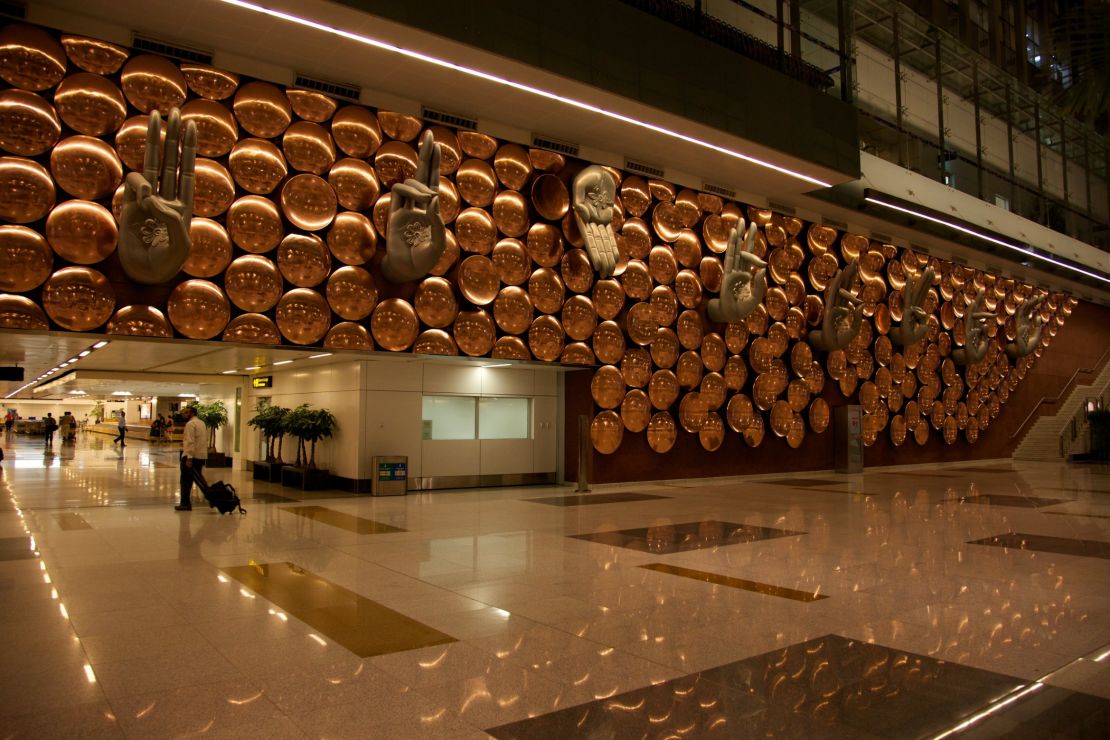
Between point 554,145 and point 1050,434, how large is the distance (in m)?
21.4

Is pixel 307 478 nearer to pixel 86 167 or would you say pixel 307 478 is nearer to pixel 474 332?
pixel 474 332

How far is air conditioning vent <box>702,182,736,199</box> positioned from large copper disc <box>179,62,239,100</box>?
382 inches

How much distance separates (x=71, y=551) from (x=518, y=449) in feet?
29.2

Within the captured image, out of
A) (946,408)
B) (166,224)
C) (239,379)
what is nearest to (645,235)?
(166,224)

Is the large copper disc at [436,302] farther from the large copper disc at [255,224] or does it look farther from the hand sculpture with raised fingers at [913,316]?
the hand sculpture with raised fingers at [913,316]

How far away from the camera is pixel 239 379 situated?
1947 centimetres

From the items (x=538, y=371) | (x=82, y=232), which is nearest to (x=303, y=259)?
(x=82, y=232)

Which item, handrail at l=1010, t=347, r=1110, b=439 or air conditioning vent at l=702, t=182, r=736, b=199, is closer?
air conditioning vent at l=702, t=182, r=736, b=199

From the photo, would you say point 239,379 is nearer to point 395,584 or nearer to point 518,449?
point 518,449

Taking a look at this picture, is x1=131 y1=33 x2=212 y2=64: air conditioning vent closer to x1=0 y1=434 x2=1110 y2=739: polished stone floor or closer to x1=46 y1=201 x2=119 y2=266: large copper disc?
x1=46 y1=201 x2=119 y2=266: large copper disc

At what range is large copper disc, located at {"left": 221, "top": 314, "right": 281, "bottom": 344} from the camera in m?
11.4

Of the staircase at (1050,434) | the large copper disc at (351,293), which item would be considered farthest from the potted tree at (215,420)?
the staircase at (1050,434)

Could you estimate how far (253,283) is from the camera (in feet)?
37.9

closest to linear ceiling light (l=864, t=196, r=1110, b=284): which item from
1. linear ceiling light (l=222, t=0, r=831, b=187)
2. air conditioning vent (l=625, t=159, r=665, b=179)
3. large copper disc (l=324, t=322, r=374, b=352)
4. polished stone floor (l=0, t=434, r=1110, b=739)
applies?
linear ceiling light (l=222, t=0, r=831, b=187)
